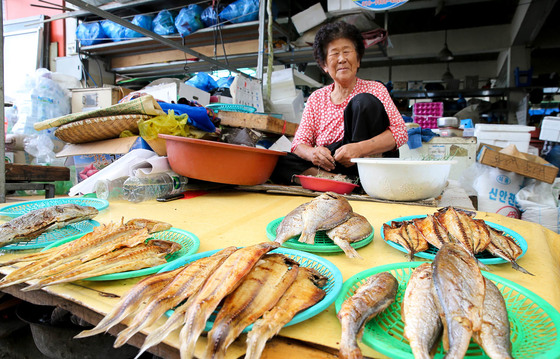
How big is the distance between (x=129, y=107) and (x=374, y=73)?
15204 millimetres

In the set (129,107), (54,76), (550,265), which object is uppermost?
(54,76)

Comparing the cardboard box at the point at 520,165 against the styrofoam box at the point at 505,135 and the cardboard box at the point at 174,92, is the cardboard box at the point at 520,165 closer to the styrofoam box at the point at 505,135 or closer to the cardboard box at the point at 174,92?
the styrofoam box at the point at 505,135

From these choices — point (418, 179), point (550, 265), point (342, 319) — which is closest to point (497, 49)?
point (418, 179)

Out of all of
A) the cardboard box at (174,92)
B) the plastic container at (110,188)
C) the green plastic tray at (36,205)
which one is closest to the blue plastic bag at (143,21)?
the cardboard box at (174,92)

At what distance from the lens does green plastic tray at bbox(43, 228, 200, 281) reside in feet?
3.21

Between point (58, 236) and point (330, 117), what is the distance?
2.75m

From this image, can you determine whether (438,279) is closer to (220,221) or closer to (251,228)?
(251,228)

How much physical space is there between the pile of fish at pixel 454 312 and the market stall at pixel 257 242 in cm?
11

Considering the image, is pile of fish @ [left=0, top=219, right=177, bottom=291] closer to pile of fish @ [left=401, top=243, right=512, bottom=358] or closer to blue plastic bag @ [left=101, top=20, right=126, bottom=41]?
pile of fish @ [left=401, top=243, right=512, bottom=358]

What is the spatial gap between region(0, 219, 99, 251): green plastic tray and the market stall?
2.1 inches

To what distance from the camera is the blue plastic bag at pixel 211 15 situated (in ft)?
17.7

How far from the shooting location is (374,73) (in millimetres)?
15789

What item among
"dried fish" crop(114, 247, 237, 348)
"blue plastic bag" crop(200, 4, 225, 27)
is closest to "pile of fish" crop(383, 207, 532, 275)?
"dried fish" crop(114, 247, 237, 348)

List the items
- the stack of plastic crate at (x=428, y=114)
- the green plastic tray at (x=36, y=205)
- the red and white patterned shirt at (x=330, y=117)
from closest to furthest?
the green plastic tray at (x=36, y=205) < the red and white patterned shirt at (x=330, y=117) < the stack of plastic crate at (x=428, y=114)
